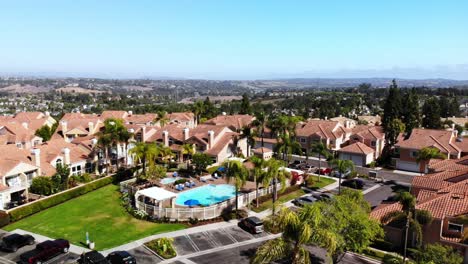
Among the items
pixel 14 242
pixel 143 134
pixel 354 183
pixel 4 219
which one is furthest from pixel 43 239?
pixel 354 183

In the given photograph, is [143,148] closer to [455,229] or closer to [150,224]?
[150,224]

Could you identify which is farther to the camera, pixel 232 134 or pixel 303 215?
pixel 232 134

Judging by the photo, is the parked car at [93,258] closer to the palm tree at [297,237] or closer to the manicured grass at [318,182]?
the palm tree at [297,237]

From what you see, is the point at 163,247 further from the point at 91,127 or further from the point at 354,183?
the point at 91,127

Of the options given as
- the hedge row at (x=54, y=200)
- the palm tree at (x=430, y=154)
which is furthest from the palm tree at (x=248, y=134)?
the palm tree at (x=430, y=154)

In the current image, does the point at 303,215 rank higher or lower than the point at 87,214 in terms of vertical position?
higher

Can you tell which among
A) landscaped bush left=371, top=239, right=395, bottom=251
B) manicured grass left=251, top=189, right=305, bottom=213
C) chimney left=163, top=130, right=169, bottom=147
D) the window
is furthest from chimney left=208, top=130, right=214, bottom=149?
the window

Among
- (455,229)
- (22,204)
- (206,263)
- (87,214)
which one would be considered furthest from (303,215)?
(22,204)
